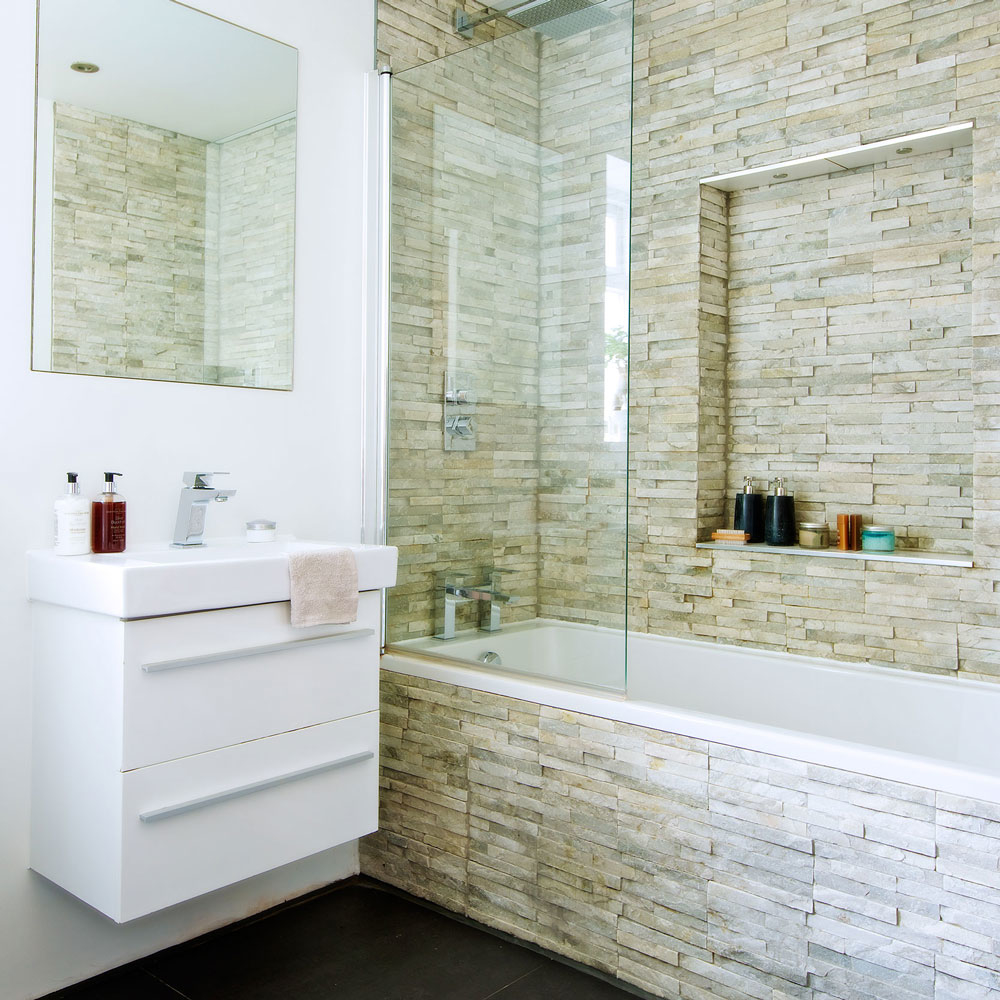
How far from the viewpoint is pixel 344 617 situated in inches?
89.4

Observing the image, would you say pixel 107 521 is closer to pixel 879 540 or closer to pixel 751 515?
pixel 751 515

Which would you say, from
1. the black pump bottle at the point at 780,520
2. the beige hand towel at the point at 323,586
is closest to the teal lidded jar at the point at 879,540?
the black pump bottle at the point at 780,520

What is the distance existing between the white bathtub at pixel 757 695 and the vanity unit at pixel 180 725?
0.44 meters

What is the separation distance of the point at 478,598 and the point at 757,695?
1078 mm

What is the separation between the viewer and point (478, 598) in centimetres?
272

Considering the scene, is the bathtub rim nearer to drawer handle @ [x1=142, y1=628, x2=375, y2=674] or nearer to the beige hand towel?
drawer handle @ [x1=142, y1=628, x2=375, y2=674]

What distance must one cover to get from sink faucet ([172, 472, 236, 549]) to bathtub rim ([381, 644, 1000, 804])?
0.73 meters

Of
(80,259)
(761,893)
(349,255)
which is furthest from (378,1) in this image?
(761,893)

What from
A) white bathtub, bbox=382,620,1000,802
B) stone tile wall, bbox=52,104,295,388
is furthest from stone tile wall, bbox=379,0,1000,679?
stone tile wall, bbox=52,104,295,388

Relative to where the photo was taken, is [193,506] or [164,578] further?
[193,506]

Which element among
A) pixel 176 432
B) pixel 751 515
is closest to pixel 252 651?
pixel 176 432

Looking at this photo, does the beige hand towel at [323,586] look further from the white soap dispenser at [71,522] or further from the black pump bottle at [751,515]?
the black pump bottle at [751,515]

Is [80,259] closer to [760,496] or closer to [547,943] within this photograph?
[547,943]

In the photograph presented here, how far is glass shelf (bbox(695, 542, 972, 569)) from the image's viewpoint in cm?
289
